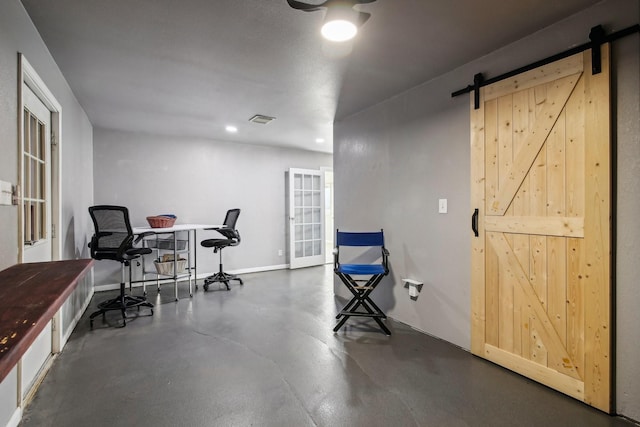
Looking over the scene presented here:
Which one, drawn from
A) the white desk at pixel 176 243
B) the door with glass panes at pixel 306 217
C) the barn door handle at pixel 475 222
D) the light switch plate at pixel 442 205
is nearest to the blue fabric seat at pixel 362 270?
the light switch plate at pixel 442 205

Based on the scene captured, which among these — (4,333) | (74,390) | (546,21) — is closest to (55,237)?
(74,390)

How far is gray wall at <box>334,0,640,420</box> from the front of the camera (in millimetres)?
1760

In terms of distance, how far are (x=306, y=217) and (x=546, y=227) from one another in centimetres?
466

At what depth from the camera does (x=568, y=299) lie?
2.01 meters

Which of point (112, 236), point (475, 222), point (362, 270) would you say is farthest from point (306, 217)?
point (475, 222)

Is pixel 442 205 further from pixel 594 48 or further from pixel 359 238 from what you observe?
pixel 594 48

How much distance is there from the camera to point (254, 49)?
93.8 inches

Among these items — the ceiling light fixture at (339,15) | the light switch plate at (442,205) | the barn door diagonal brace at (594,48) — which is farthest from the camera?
the light switch plate at (442,205)

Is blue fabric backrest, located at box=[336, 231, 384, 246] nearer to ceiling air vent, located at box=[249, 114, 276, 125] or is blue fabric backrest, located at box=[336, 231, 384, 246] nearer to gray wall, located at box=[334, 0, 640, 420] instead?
gray wall, located at box=[334, 0, 640, 420]

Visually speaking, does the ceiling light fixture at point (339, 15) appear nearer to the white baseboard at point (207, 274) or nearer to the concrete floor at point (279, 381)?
the concrete floor at point (279, 381)

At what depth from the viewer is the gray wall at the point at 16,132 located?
159cm

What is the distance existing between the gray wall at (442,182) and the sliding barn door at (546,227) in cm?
8

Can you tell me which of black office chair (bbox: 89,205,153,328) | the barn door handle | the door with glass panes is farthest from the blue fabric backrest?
the door with glass panes

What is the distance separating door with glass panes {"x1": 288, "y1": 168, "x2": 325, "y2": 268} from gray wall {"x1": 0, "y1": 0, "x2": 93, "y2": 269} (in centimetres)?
323
